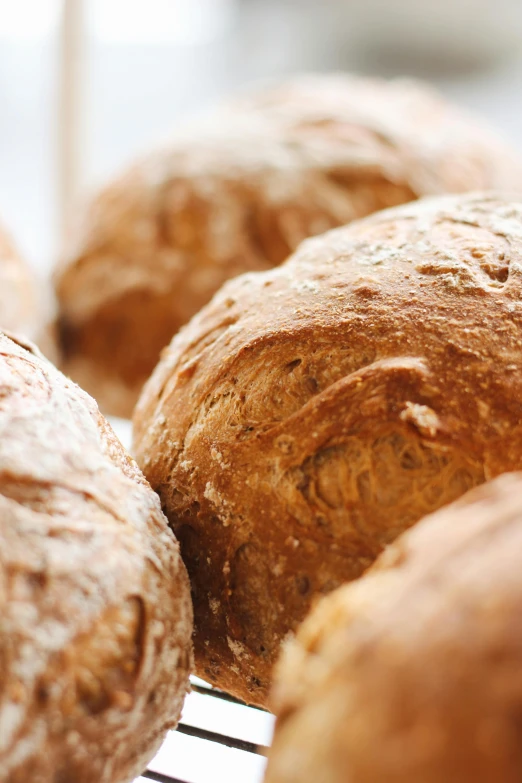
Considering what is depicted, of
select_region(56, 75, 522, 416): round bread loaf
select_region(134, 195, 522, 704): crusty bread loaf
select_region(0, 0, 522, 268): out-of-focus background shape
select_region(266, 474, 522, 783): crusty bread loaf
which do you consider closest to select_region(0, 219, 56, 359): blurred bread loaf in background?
select_region(56, 75, 522, 416): round bread loaf

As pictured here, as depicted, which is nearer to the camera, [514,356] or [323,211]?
[514,356]

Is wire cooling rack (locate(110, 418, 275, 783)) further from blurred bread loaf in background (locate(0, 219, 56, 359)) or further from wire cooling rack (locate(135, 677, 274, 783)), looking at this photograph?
blurred bread loaf in background (locate(0, 219, 56, 359))

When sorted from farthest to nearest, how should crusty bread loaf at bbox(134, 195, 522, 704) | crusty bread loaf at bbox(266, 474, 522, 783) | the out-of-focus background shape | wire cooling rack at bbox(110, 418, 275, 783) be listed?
1. the out-of-focus background shape
2. wire cooling rack at bbox(110, 418, 275, 783)
3. crusty bread loaf at bbox(134, 195, 522, 704)
4. crusty bread loaf at bbox(266, 474, 522, 783)

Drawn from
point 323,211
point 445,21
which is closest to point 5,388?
point 323,211

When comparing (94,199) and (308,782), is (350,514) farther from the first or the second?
(94,199)

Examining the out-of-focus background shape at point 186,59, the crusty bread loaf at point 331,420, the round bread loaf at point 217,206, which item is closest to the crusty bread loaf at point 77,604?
the crusty bread loaf at point 331,420

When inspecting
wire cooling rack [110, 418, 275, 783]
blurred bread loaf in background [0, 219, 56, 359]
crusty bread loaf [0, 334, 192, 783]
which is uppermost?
crusty bread loaf [0, 334, 192, 783]

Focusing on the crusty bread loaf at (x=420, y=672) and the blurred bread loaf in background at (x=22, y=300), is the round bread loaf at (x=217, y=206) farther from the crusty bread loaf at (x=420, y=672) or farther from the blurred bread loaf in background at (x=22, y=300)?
the crusty bread loaf at (x=420, y=672)
